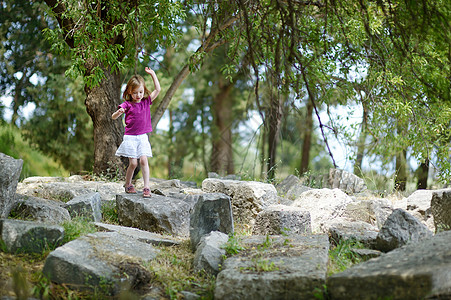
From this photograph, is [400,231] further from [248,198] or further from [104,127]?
[104,127]

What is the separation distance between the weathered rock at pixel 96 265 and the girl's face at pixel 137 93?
8.61ft

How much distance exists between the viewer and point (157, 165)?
1897cm

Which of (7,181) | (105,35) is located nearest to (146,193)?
(7,181)

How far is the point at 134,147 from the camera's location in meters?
6.57

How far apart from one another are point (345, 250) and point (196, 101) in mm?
14883

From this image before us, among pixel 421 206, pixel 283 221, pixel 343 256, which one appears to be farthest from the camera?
pixel 421 206

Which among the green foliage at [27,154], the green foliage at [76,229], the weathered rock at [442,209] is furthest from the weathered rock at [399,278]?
the green foliage at [27,154]

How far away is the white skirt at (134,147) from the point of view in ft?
21.4

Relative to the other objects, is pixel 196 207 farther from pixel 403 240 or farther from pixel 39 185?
pixel 39 185

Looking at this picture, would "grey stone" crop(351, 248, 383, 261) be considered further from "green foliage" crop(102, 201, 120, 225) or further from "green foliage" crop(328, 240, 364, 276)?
"green foliage" crop(102, 201, 120, 225)

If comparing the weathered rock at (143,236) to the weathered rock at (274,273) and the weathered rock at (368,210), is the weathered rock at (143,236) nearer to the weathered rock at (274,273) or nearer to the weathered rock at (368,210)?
the weathered rock at (274,273)

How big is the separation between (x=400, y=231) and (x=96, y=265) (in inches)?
114

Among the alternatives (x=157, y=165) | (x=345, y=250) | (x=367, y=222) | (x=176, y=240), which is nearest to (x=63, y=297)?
(x=176, y=240)

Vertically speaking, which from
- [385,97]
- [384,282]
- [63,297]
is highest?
[385,97]
